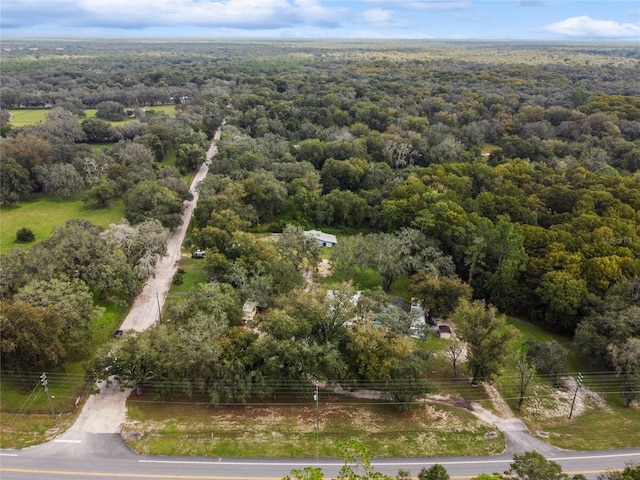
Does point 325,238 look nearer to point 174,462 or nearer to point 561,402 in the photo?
point 561,402

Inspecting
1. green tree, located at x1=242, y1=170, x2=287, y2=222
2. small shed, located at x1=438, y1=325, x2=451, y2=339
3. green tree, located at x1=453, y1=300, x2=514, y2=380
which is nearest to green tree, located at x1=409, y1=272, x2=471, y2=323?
small shed, located at x1=438, y1=325, x2=451, y2=339

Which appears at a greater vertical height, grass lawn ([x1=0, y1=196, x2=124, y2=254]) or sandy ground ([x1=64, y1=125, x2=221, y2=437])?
grass lawn ([x1=0, y1=196, x2=124, y2=254])

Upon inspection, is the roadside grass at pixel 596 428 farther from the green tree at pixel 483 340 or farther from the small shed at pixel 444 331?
the small shed at pixel 444 331

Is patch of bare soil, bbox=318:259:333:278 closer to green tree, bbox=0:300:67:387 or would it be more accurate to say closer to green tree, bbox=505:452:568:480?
green tree, bbox=0:300:67:387

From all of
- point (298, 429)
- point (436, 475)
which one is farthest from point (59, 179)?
point (436, 475)

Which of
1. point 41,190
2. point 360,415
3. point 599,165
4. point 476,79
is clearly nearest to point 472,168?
point 599,165

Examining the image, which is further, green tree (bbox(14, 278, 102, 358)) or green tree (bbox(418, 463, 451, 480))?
green tree (bbox(14, 278, 102, 358))
